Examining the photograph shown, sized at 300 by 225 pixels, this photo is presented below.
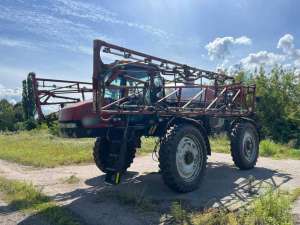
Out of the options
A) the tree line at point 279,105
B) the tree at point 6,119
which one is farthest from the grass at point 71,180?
the tree at point 6,119

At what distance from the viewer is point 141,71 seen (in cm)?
782

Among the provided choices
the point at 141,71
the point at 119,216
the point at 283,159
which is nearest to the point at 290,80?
the point at 283,159

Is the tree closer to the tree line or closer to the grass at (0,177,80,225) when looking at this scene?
the tree line

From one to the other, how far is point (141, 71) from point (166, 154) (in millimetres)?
1840

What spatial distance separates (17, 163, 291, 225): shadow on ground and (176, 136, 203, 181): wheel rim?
0.36 metres

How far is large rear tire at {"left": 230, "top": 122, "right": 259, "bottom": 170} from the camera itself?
9.84 metres

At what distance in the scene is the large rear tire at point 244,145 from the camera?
387 inches

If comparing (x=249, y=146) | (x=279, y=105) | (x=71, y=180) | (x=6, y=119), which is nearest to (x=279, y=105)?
(x=279, y=105)

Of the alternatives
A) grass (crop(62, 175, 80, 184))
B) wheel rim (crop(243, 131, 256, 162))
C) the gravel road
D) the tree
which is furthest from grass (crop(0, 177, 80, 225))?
the tree

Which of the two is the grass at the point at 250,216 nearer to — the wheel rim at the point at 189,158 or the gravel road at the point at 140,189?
the gravel road at the point at 140,189

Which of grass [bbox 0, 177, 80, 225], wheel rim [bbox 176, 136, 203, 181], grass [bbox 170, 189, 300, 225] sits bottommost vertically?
grass [bbox 0, 177, 80, 225]

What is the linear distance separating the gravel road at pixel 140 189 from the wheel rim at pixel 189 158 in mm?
367

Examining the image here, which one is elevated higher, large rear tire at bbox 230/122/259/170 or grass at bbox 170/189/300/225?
large rear tire at bbox 230/122/259/170

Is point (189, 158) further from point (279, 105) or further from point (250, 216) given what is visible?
point (279, 105)
